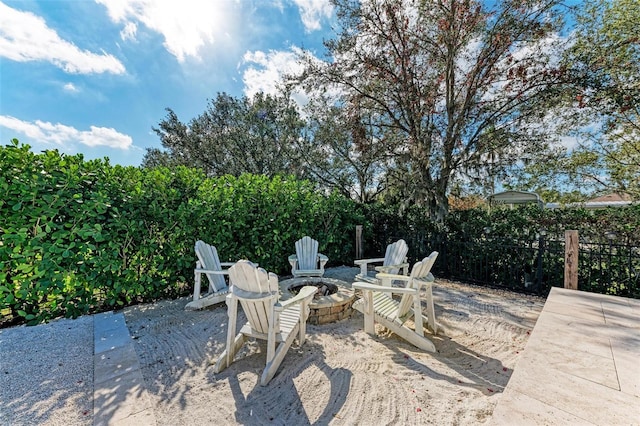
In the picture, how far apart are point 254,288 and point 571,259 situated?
4897mm

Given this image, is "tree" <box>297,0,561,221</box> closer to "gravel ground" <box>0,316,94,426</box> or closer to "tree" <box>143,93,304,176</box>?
"tree" <box>143,93,304,176</box>

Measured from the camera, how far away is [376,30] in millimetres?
6008

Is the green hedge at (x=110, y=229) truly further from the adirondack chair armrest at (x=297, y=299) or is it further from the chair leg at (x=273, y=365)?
the chair leg at (x=273, y=365)

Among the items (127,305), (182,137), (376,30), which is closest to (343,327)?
(127,305)

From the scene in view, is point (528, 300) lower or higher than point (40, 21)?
lower

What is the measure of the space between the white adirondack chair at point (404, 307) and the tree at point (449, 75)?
3.64 metres

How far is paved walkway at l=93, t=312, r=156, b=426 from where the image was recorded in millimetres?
1763

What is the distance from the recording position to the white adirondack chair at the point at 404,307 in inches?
108

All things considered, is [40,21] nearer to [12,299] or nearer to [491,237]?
[12,299]

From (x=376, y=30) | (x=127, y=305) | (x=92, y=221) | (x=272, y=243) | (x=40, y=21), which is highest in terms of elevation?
(x=376, y=30)

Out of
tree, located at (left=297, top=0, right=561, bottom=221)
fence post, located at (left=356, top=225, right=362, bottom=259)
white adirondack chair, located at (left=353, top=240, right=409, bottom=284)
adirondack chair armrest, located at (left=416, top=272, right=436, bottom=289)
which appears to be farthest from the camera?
fence post, located at (left=356, top=225, right=362, bottom=259)

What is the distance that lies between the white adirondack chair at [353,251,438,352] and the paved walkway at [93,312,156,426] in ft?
6.90

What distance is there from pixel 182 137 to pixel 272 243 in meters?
9.99

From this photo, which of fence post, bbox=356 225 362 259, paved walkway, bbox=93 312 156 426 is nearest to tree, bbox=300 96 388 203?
fence post, bbox=356 225 362 259
